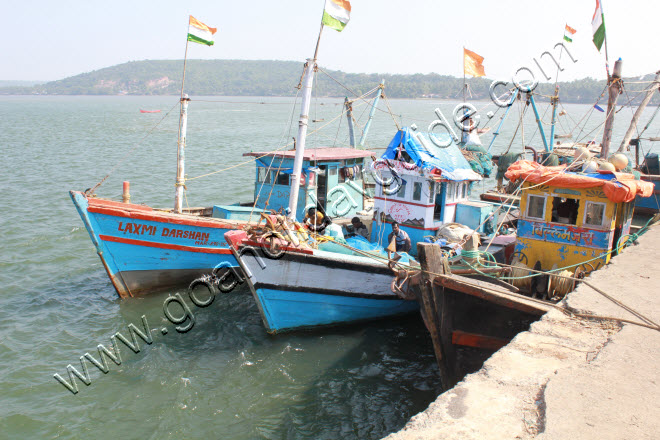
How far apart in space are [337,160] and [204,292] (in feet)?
17.2

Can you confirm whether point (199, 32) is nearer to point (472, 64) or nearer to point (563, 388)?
point (472, 64)

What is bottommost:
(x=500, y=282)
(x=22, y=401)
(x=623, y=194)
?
(x=22, y=401)

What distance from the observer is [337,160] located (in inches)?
617

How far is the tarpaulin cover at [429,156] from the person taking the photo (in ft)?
41.4

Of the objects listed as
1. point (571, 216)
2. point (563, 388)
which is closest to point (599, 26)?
point (571, 216)

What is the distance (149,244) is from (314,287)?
459cm

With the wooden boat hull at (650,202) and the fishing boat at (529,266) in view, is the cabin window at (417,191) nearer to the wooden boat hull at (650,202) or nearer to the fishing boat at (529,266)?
the fishing boat at (529,266)

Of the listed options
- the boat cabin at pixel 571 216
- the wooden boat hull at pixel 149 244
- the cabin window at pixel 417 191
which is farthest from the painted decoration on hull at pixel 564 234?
the wooden boat hull at pixel 149 244

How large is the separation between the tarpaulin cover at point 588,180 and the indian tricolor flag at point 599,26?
17.8 feet

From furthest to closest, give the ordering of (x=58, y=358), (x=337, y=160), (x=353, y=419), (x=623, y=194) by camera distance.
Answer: (x=337, y=160)
(x=58, y=358)
(x=623, y=194)
(x=353, y=419)

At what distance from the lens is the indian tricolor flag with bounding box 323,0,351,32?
1038cm

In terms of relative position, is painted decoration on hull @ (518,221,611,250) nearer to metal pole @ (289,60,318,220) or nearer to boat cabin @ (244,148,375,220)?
metal pole @ (289,60,318,220)

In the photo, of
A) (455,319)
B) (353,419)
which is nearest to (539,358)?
(455,319)

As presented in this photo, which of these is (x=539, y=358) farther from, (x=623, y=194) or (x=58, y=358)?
(x=58, y=358)
